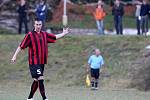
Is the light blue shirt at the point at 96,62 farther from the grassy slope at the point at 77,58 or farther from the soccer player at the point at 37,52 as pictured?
the soccer player at the point at 37,52

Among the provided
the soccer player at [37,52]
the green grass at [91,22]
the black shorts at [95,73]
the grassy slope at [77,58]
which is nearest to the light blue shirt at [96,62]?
the black shorts at [95,73]

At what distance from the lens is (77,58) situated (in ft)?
104

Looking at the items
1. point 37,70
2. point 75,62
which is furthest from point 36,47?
point 75,62

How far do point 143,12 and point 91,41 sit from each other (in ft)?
8.67

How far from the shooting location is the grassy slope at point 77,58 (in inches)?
1165

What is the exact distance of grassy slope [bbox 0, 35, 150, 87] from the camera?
29594 mm

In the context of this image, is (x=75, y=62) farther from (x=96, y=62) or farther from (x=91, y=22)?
(x=91, y=22)

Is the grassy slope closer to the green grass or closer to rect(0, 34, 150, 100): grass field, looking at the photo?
rect(0, 34, 150, 100): grass field

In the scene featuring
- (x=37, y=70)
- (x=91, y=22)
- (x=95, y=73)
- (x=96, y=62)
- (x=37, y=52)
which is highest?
(x=37, y=52)

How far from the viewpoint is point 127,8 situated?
5106cm

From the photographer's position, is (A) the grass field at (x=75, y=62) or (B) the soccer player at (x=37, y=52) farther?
(A) the grass field at (x=75, y=62)

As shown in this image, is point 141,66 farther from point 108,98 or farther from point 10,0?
point 10,0

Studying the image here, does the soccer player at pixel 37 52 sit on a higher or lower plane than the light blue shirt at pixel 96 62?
higher

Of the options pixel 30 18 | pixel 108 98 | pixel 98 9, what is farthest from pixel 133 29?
pixel 108 98
